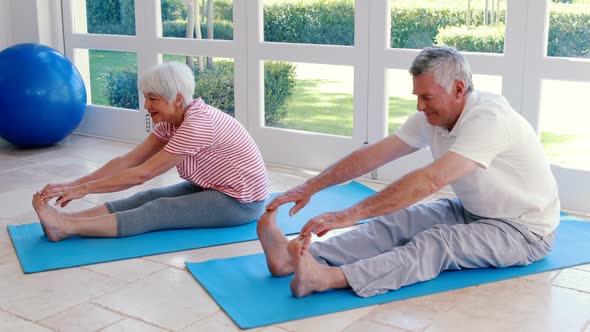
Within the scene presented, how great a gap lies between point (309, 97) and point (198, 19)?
1051mm

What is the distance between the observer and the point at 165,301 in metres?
2.85

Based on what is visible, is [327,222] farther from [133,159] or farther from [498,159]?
[133,159]

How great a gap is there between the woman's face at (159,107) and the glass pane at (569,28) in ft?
6.29

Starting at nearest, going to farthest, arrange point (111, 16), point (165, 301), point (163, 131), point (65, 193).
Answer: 1. point (165, 301)
2. point (65, 193)
3. point (163, 131)
4. point (111, 16)

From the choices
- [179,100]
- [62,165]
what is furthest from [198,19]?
[179,100]

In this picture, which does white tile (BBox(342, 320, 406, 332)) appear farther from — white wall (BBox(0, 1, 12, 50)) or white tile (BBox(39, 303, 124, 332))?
white wall (BBox(0, 1, 12, 50))

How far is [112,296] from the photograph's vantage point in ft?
9.53

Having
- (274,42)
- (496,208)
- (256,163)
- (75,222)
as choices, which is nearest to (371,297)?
(496,208)

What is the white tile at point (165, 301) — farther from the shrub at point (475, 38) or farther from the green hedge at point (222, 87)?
the green hedge at point (222, 87)

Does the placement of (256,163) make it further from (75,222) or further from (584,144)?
(584,144)

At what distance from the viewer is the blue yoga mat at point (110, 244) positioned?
3268mm

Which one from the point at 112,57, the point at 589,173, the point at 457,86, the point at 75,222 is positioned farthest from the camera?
the point at 112,57

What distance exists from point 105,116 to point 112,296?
333cm

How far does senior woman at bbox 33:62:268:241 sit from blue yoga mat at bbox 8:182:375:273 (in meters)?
0.04
